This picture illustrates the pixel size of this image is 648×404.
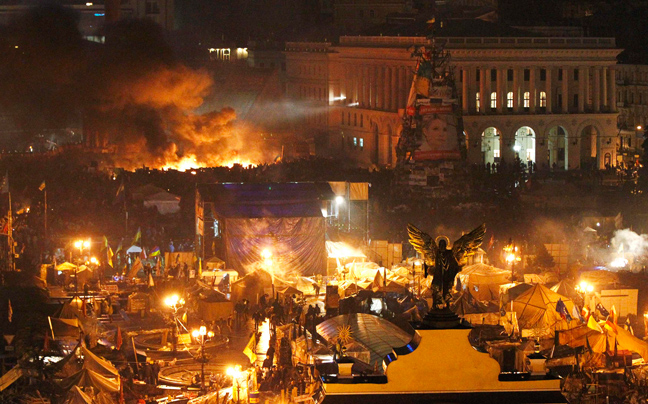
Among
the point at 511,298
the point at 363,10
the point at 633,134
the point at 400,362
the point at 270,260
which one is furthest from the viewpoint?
the point at 363,10

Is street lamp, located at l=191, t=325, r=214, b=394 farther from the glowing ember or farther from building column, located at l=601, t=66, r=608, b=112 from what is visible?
building column, located at l=601, t=66, r=608, b=112

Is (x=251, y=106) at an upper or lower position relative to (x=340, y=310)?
upper

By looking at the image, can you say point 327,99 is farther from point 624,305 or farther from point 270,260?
point 624,305

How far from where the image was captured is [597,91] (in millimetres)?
85562

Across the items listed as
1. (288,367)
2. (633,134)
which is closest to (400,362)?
(288,367)

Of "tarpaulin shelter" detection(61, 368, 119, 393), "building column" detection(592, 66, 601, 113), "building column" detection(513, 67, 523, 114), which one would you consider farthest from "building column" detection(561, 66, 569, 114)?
"tarpaulin shelter" detection(61, 368, 119, 393)

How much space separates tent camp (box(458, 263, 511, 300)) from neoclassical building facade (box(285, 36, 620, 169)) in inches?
1694

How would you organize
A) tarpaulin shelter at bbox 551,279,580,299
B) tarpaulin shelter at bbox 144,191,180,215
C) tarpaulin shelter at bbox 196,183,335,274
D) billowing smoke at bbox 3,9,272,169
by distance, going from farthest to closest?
billowing smoke at bbox 3,9,272,169 < tarpaulin shelter at bbox 144,191,180,215 < tarpaulin shelter at bbox 196,183,335,274 < tarpaulin shelter at bbox 551,279,580,299

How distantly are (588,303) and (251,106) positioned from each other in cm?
6157

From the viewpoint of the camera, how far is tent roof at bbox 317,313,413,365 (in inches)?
1081

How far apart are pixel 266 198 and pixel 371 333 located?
17.2 m

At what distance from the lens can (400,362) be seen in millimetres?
13570

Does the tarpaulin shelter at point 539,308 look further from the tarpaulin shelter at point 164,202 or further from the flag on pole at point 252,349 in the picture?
the tarpaulin shelter at point 164,202

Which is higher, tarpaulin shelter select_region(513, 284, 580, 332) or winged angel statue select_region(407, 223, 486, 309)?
winged angel statue select_region(407, 223, 486, 309)
